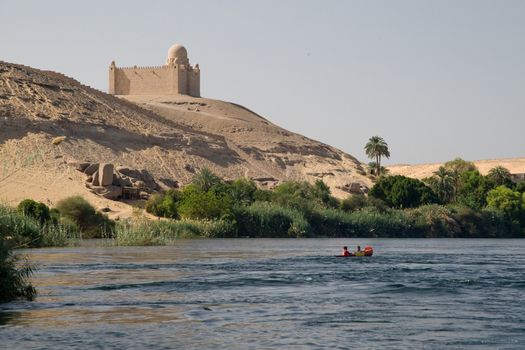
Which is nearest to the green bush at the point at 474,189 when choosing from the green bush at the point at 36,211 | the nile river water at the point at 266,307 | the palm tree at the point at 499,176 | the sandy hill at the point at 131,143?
the palm tree at the point at 499,176

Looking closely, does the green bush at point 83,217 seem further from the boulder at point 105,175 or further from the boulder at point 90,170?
the boulder at point 90,170

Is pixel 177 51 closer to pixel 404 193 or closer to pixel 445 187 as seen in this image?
pixel 445 187

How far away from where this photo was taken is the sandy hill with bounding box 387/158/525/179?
475ft

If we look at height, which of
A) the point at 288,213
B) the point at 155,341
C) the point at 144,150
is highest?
the point at 144,150

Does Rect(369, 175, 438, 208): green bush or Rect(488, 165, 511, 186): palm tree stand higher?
Rect(488, 165, 511, 186): palm tree

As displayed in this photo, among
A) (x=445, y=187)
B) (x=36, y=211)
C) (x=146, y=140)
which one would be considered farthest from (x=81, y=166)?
(x=445, y=187)

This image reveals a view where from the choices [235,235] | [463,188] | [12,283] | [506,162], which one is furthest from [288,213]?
[506,162]

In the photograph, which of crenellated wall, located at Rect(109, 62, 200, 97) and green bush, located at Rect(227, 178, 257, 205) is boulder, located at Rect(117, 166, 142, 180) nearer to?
green bush, located at Rect(227, 178, 257, 205)

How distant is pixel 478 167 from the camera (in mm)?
147500

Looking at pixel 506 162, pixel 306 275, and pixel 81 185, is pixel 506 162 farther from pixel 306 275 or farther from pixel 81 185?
pixel 306 275

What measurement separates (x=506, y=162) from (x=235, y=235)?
95.4 m

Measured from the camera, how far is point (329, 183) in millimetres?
105625

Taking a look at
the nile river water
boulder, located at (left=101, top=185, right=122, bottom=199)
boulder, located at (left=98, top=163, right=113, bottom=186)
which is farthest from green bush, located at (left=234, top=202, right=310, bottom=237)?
the nile river water

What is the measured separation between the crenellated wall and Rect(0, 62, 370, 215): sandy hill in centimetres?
317
